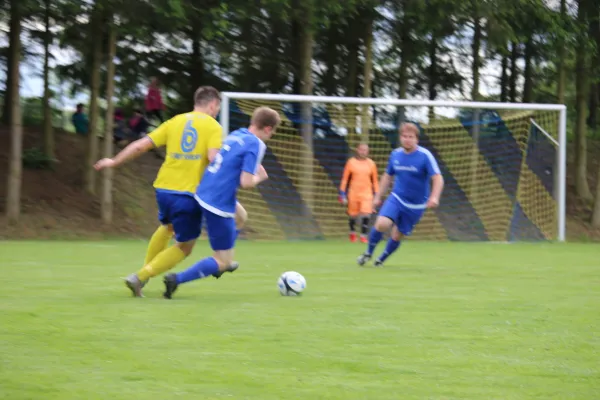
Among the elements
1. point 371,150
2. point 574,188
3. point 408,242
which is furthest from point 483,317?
point 574,188

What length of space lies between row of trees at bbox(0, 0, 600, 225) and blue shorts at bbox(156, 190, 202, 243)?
11349 mm

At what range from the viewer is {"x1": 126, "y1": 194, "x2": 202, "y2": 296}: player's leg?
29.7 ft

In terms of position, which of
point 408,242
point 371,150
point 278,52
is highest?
point 278,52

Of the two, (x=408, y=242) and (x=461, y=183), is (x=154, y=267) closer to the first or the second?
(x=408, y=242)

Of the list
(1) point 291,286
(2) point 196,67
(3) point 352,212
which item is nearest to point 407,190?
(1) point 291,286

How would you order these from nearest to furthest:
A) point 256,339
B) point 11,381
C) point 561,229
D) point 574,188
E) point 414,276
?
point 11,381 < point 256,339 < point 414,276 < point 561,229 < point 574,188

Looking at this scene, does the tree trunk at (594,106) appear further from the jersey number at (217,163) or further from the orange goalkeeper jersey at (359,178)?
the jersey number at (217,163)

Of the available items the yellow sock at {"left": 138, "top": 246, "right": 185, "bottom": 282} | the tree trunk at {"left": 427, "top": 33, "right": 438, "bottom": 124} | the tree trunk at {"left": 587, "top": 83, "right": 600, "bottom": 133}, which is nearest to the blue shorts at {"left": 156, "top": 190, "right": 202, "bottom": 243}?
the yellow sock at {"left": 138, "top": 246, "right": 185, "bottom": 282}

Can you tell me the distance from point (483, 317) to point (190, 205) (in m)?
2.57

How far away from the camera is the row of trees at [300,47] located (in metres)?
20.8

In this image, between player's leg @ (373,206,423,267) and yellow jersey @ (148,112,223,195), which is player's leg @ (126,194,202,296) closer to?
yellow jersey @ (148,112,223,195)

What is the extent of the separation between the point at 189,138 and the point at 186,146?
70mm

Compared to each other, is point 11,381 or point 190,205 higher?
point 190,205

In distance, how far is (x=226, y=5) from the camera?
20719 millimetres
